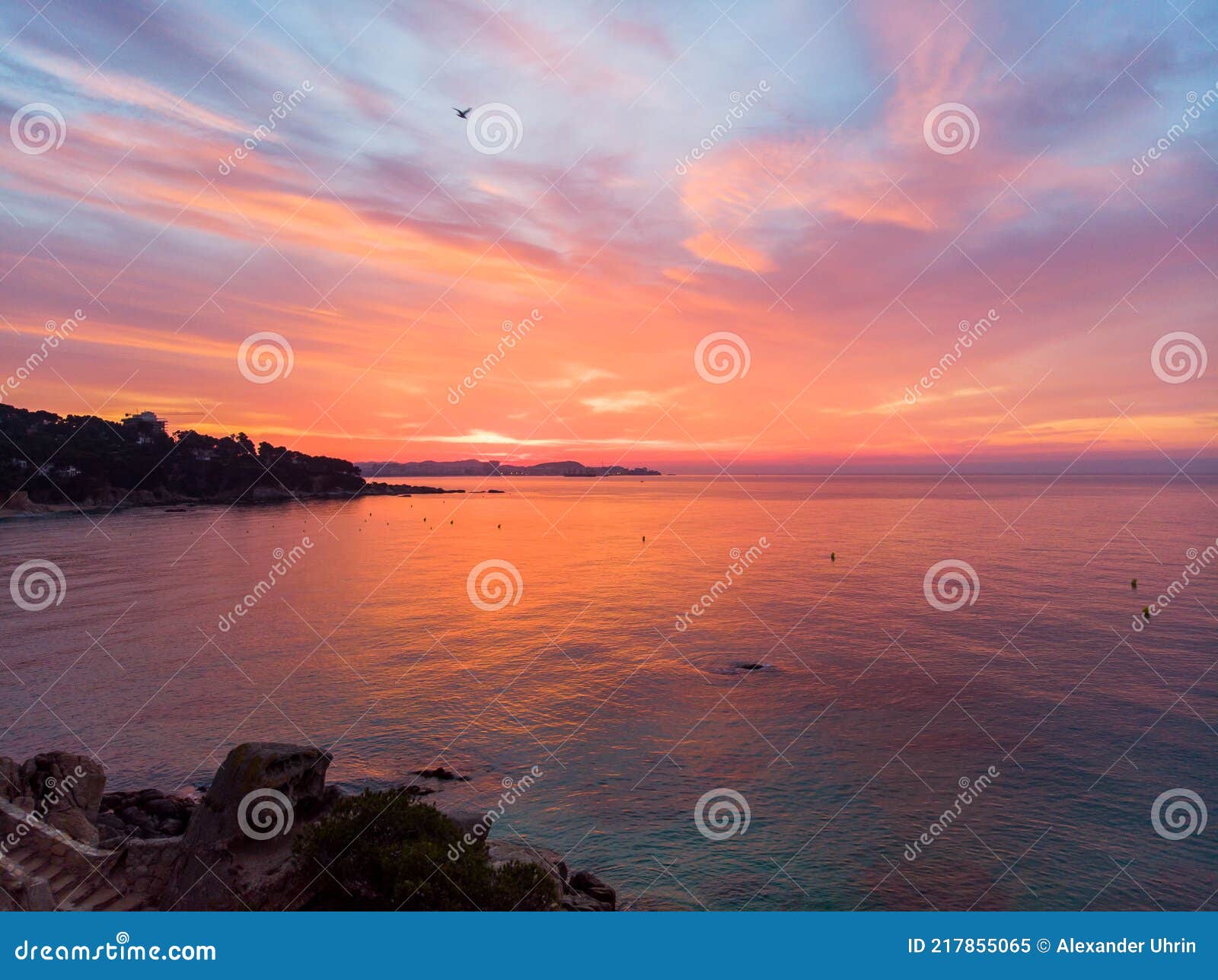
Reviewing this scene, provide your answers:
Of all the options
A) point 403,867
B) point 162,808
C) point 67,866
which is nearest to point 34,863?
point 67,866

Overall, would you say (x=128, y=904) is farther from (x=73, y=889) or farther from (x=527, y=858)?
(x=527, y=858)

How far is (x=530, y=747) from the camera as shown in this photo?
33375 mm

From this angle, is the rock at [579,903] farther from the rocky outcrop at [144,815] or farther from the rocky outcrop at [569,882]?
the rocky outcrop at [144,815]

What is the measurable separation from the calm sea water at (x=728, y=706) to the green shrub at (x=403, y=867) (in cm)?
809

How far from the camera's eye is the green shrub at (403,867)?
14.1 meters

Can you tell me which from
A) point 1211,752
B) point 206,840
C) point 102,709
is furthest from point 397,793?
point 1211,752

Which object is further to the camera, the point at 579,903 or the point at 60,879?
the point at 579,903

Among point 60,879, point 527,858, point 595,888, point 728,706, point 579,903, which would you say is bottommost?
point 60,879

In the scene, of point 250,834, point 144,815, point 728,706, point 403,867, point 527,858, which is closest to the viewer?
point 403,867

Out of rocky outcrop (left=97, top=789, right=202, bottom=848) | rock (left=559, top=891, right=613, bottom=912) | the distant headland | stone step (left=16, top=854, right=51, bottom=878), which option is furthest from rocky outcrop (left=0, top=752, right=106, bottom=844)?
the distant headland

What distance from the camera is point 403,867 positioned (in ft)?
47.2

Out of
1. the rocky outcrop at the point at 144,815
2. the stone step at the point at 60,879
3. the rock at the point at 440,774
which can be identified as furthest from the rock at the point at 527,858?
the stone step at the point at 60,879

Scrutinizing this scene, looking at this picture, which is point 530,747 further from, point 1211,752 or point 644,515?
point 644,515

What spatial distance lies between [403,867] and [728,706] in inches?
1084
